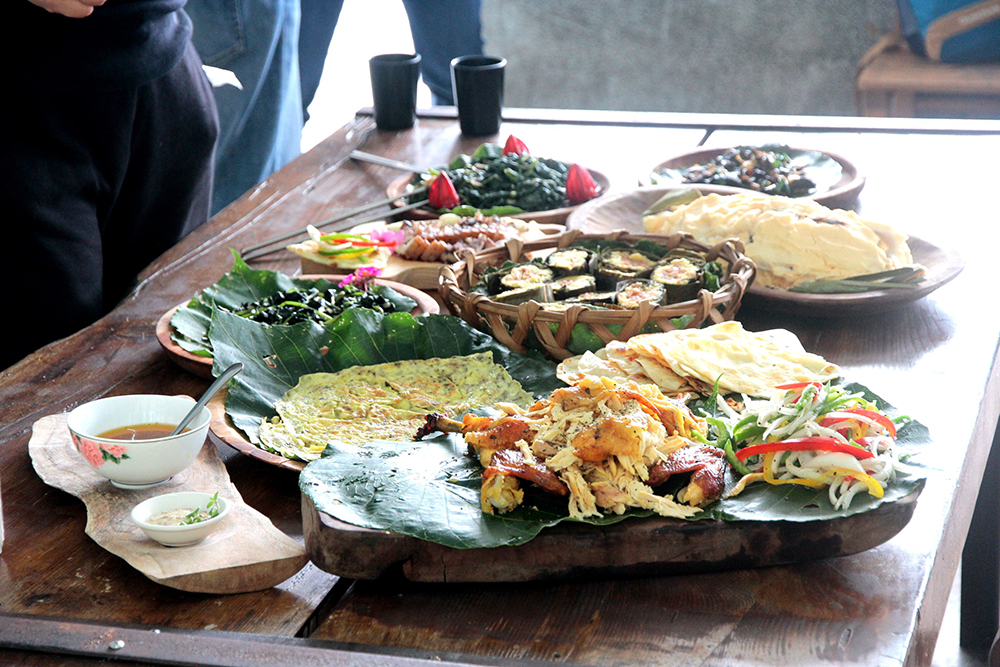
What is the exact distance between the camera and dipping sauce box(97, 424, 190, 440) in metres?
1.27

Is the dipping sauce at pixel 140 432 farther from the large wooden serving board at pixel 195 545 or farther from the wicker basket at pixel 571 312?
the wicker basket at pixel 571 312

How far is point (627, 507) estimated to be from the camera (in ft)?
3.43

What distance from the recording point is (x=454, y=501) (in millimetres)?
1068

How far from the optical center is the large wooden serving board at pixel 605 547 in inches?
40.4

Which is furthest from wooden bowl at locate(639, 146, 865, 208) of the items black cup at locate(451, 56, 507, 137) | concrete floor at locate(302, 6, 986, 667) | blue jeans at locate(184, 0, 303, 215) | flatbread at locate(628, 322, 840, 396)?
concrete floor at locate(302, 6, 986, 667)

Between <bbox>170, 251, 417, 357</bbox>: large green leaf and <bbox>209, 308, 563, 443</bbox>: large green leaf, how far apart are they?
5.4 inches

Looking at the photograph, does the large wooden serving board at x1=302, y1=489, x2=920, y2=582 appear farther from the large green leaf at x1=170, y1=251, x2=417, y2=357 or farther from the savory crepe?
the large green leaf at x1=170, y1=251, x2=417, y2=357

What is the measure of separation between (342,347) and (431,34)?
2906mm

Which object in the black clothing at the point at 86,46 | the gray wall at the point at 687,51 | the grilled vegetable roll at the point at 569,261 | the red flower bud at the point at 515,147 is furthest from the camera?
the gray wall at the point at 687,51

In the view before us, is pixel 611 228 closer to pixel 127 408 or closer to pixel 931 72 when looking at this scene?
pixel 127 408

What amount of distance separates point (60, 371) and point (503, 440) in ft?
3.18

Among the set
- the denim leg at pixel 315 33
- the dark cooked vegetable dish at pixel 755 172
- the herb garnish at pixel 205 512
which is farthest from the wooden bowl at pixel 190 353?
the denim leg at pixel 315 33

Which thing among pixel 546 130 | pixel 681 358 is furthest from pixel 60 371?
pixel 546 130

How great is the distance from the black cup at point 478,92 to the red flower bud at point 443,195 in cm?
71
